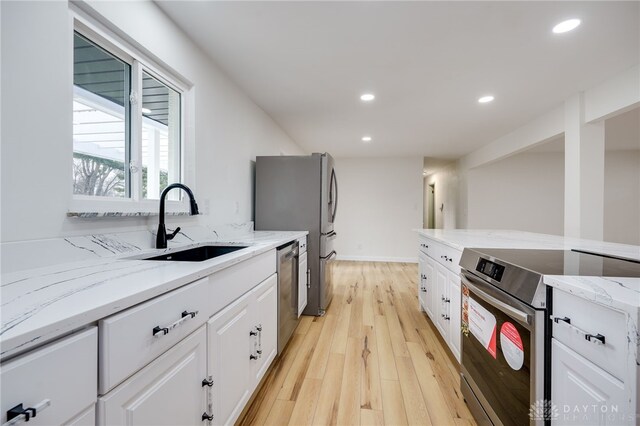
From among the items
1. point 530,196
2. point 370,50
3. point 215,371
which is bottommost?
point 215,371

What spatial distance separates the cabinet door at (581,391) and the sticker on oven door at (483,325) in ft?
1.05

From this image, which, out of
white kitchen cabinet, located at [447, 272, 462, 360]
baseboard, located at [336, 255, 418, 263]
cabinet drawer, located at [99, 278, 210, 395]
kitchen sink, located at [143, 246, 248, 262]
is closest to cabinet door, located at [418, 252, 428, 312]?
white kitchen cabinet, located at [447, 272, 462, 360]

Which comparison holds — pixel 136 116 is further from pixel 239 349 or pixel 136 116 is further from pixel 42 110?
pixel 239 349

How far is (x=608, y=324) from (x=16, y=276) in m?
1.77

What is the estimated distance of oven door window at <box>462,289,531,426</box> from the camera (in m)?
1.05

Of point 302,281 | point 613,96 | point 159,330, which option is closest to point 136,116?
point 159,330

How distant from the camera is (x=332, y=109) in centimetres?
344

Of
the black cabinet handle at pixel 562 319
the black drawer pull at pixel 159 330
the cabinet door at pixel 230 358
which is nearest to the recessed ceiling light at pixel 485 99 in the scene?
the black cabinet handle at pixel 562 319

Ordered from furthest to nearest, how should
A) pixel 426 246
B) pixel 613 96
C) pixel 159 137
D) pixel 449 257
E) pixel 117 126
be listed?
1. pixel 426 246
2. pixel 613 96
3. pixel 449 257
4. pixel 159 137
5. pixel 117 126

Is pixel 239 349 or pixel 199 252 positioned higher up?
pixel 199 252

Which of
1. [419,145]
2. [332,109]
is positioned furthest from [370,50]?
[419,145]

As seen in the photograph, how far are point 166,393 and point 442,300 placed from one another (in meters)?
1.98

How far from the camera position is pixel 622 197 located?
601 cm

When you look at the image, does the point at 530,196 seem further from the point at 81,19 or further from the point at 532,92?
the point at 81,19
